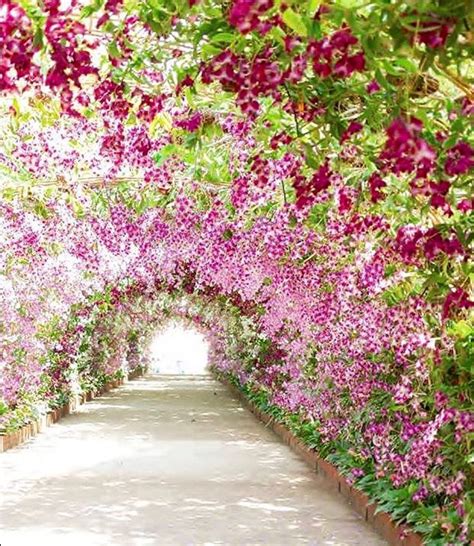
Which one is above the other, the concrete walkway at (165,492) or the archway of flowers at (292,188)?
the archway of flowers at (292,188)

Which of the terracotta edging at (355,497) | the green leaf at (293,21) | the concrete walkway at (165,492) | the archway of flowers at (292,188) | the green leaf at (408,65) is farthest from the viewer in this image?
the concrete walkway at (165,492)

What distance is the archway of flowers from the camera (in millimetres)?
2564

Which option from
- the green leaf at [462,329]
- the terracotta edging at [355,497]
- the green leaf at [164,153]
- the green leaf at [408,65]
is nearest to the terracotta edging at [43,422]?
the terracotta edging at [355,497]

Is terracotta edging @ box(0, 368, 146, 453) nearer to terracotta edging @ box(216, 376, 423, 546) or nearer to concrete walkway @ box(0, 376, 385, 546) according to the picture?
concrete walkway @ box(0, 376, 385, 546)

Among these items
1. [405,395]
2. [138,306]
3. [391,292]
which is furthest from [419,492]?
[138,306]

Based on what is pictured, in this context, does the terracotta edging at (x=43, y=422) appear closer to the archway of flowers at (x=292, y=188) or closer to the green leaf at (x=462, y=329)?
the archway of flowers at (x=292, y=188)

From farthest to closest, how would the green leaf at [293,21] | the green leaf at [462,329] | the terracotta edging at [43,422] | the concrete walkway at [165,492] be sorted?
the terracotta edging at [43,422] → the concrete walkway at [165,492] → the green leaf at [462,329] → the green leaf at [293,21]

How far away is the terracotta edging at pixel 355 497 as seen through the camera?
5980mm

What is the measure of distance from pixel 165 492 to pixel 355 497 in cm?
179

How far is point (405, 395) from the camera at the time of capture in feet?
17.6

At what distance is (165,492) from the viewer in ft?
27.0

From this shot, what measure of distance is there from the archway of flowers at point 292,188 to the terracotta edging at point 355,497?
4.4 inches

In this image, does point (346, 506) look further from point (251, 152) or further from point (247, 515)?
point (251, 152)

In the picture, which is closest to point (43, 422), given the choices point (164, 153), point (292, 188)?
point (292, 188)
